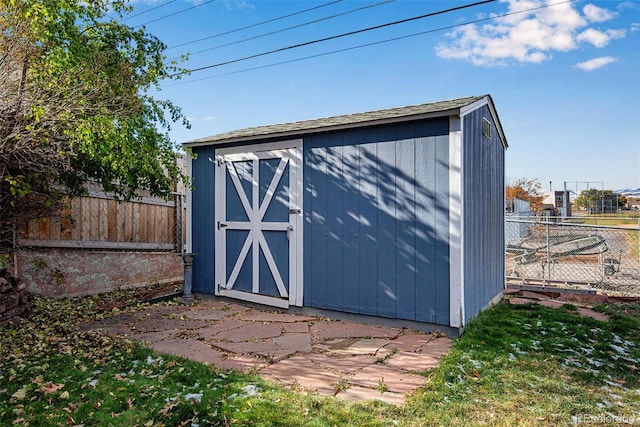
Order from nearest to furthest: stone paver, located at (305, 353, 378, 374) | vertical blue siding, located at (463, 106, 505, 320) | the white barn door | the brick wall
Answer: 1. stone paver, located at (305, 353, 378, 374)
2. vertical blue siding, located at (463, 106, 505, 320)
3. the white barn door
4. the brick wall

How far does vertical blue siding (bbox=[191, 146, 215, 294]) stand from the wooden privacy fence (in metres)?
1.44

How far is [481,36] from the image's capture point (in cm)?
724

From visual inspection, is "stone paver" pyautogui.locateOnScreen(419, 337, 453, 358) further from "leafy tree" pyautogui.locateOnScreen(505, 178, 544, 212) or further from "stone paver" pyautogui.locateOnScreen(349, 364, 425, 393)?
"leafy tree" pyautogui.locateOnScreen(505, 178, 544, 212)

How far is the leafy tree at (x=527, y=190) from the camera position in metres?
24.1

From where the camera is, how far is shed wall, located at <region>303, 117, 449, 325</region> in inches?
162

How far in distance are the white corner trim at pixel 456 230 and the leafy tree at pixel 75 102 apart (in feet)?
10.7

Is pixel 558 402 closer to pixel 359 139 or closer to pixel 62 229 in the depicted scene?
pixel 359 139

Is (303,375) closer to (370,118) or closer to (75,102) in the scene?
(370,118)

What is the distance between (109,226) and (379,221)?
4.44 meters

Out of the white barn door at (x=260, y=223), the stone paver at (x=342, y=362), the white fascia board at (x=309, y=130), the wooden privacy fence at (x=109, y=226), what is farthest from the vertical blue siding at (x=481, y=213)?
the wooden privacy fence at (x=109, y=226)

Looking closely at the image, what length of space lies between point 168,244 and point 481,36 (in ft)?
22.4

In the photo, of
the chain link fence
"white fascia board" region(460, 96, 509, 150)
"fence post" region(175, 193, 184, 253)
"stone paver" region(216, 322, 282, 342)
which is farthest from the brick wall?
the chain link fence

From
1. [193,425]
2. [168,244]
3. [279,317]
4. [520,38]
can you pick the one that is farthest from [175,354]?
[520,38]

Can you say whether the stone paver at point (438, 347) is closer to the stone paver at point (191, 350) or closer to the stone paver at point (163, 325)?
the stone paver at point (191, 350)
